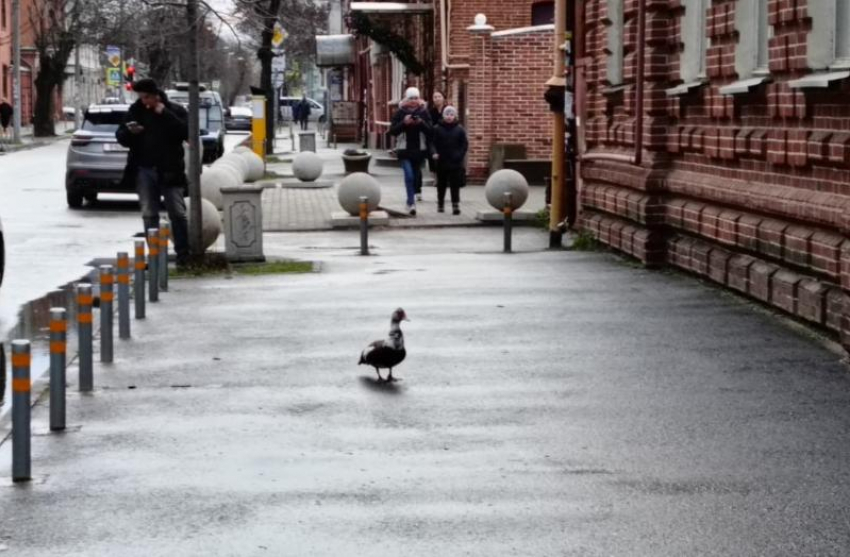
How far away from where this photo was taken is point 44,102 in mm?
76188

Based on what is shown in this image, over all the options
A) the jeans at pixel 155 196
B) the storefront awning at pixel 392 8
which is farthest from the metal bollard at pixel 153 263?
the storefront awning at pixel 392 8

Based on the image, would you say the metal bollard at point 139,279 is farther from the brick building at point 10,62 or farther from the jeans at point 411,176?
the brick building at point 10,62

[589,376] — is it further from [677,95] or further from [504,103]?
[504,103]

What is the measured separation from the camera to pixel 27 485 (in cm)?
811

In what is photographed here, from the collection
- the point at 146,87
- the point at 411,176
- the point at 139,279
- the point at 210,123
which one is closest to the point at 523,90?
the point at 411,176

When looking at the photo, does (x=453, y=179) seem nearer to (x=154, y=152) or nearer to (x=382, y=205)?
(x=382, y=205)

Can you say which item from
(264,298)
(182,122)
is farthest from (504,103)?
(264,298)

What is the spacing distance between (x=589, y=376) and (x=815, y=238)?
212 centimetres

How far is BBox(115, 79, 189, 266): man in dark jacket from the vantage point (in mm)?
17844

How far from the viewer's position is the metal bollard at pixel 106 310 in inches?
445

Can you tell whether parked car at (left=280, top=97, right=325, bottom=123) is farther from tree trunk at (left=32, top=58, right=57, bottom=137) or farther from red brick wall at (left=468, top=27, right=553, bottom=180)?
red brick wall at (left=468, top=27, right=553, bottom=180)

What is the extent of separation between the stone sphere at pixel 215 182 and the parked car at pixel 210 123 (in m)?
20.2

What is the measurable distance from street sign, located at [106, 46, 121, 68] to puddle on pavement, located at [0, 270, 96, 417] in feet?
206

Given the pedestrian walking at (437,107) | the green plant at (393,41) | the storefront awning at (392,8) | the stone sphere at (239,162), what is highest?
the storefront awning at (392,8)
